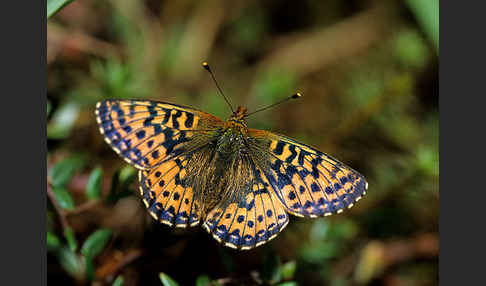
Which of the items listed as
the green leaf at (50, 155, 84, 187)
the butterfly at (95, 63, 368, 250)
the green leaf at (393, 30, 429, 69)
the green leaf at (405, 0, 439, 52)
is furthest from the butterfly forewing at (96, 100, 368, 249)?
the green leaf at (393, 30, 429, 69)

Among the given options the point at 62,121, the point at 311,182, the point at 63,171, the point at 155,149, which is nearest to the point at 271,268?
the point at 311,182

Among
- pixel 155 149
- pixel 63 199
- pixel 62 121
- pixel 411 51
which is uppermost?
pixel 411 51

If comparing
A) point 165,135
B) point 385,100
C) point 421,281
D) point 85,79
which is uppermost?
point 85,79

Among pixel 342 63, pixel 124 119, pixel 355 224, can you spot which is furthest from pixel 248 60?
pixel 124 119

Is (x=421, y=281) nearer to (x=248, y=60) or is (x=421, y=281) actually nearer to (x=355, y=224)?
(x=355, y=224)

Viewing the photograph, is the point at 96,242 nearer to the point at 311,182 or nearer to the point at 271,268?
the point at 271,268

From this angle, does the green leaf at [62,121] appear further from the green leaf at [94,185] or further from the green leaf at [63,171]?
the green leaf at [94,185]
